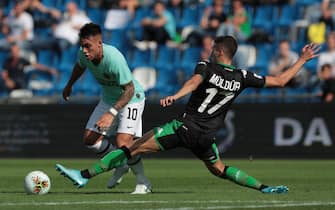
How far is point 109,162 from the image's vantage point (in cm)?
1152

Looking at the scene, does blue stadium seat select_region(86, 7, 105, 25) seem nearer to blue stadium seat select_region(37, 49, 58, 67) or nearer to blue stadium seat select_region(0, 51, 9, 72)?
blue stadium seat select_region(37, 49, 58, 67)

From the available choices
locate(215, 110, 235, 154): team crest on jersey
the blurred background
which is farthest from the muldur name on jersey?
locate(215, 110, 235, 154): team crest on jersey

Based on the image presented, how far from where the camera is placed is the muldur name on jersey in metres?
11.4

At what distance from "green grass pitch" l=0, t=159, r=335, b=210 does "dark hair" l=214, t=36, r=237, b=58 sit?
1731mm

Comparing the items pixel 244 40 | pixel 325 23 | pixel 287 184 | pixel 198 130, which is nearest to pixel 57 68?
pixel 244 40

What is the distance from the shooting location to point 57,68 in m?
26.2

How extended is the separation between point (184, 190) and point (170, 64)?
41.2 feet

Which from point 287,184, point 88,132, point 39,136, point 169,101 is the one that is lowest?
point 39,136

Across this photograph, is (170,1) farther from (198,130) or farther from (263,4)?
(198,130)

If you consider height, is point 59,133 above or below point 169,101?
below

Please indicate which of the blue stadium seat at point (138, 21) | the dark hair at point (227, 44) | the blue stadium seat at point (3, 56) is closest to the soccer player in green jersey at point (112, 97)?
the dark hair at point (227, 44)

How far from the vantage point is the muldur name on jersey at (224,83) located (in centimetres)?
1139

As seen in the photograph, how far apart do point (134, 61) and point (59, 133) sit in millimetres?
3526

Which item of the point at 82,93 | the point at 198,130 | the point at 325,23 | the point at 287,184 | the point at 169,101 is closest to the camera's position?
the point at 169,101
